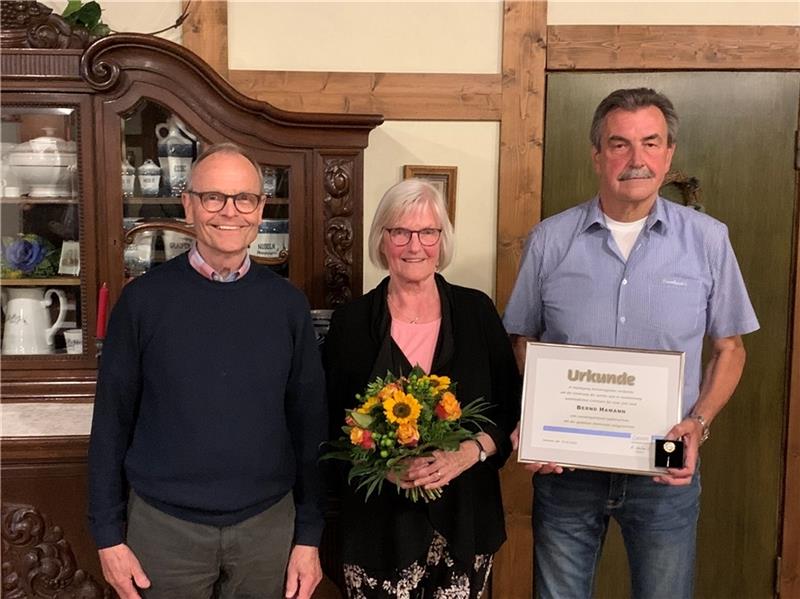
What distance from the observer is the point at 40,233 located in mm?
2121

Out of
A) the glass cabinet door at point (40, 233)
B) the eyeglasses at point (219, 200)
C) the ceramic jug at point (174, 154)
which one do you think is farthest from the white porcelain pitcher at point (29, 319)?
the eyeglasses at point (219, 200)

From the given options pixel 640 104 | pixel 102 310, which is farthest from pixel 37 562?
pixel 640 104

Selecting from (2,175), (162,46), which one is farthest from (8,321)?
(162,46)

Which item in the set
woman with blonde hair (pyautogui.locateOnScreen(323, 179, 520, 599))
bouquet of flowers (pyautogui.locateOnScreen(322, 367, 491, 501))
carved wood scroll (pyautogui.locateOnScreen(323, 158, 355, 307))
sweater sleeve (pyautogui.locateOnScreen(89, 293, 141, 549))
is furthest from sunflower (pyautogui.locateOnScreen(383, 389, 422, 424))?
carved wood scroll (pyautogui.locateOnScreen(323, 158, 355, 307))

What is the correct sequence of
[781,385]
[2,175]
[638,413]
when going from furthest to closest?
[781,385] → [2,175] → [638,413]

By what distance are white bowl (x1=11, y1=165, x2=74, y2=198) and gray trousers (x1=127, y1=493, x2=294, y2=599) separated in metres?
1.08

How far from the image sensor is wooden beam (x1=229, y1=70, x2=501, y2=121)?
94.1 inches

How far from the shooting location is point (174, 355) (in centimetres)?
136

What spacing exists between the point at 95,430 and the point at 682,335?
4.04ft

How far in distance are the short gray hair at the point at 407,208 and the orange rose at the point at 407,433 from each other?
46cm

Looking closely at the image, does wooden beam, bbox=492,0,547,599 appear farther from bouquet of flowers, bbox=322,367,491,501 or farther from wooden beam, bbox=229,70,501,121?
bouquet of flowers, bbox=322,367,491,501

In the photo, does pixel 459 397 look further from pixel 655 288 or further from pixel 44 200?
pixel 44 200

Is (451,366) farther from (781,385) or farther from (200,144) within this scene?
(781,385)

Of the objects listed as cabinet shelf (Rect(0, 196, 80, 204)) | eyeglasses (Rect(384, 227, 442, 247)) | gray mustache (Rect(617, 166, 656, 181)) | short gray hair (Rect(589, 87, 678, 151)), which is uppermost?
short gray hair (Rect(589, 87, 678, 151))
